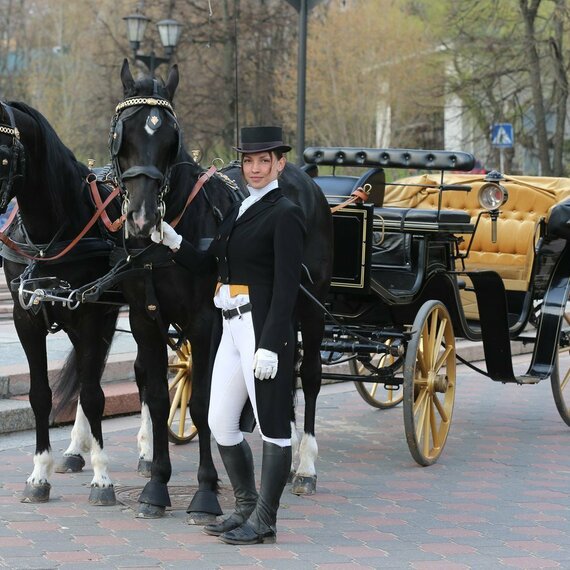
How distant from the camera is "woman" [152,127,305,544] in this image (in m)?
5.45

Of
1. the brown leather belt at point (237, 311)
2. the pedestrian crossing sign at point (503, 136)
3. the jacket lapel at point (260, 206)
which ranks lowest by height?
the brown leather belt at point (237, 311)

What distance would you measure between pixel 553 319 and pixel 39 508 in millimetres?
4120

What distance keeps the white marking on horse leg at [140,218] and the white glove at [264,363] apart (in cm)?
77

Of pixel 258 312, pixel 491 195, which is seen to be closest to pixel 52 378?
pixel 491 195

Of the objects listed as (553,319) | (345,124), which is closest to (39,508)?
(553,319)

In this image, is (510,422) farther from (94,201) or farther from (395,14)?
(395,14)

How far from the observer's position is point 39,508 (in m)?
6.31

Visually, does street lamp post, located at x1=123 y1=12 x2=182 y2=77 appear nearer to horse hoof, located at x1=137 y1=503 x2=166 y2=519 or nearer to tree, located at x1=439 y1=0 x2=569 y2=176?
tree, located at x1=439 y1=0 x2=569 y2=176

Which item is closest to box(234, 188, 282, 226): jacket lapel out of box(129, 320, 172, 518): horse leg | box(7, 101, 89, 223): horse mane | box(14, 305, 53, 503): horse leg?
box(129, 320, 172, 518): horse leg

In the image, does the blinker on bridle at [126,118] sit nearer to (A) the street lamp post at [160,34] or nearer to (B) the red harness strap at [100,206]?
(B) the red harness strap at [100,206]

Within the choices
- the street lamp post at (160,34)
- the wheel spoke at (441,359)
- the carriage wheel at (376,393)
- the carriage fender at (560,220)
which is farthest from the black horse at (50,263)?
the street lamp post at (160,34)

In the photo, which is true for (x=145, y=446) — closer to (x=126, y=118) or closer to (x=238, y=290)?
(x=238, y=290)

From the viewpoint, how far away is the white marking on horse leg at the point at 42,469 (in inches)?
253

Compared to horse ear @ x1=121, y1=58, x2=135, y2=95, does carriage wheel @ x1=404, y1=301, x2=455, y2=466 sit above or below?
below
